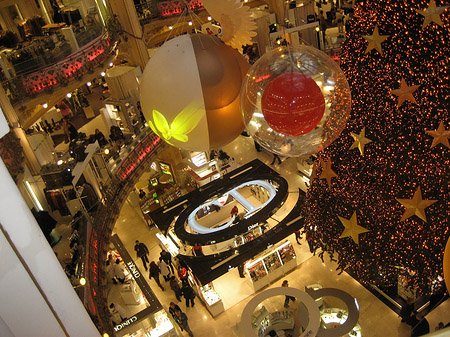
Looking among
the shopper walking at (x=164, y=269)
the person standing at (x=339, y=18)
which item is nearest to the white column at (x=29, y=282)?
the shopper walking at (x=164, y=269)

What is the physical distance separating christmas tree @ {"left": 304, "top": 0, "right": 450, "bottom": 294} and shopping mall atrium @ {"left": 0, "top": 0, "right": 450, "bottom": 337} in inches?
0.8

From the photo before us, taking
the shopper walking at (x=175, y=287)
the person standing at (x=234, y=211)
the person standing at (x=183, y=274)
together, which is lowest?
the shopper walking at (x=175, y=287)

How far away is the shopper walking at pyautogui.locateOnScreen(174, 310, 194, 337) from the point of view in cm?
932

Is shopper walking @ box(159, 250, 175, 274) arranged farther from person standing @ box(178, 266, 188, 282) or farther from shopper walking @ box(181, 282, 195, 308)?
shopper walking @ box(181, 282, 195, 308)

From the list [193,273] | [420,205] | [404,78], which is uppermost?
[404,78]

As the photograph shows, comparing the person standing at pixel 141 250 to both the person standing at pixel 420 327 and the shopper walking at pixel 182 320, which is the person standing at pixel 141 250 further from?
the person standing at pixel 420 327

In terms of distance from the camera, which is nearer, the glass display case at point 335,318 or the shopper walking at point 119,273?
the glass display case at point 335,318

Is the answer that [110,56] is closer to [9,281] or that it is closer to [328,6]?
[328,6]

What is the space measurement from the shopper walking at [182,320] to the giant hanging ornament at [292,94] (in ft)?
22.9

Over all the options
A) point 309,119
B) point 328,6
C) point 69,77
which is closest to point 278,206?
point 69,77

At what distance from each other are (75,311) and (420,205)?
4163 mm

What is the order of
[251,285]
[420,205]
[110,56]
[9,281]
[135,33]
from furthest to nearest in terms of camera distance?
[135,33] → [110,56] → [251,285] → [420,205] → [9,281]

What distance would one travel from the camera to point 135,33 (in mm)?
14273

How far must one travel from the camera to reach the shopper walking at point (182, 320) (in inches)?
367
